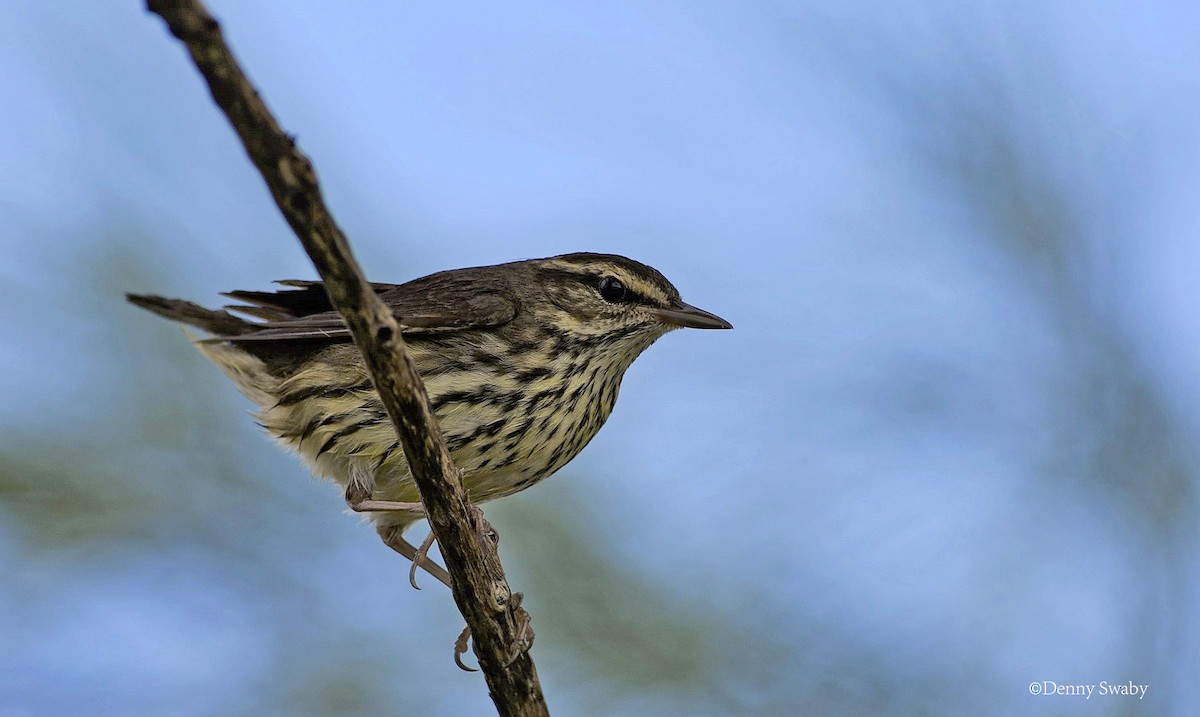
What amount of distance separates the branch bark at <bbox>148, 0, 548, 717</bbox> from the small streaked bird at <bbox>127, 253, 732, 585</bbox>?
90 cm

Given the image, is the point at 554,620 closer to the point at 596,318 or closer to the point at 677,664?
the point at 677,664

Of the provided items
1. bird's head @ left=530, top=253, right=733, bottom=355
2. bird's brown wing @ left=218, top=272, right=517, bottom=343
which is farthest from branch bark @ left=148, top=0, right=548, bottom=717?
bird's head @ left=530, top=253, right=733, bottom=355

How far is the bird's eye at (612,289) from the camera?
209 inches

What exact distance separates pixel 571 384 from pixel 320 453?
1.12 m

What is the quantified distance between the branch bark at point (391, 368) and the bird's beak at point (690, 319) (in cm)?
179

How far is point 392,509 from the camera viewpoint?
14.8 ft

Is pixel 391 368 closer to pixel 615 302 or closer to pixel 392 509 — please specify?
pixel 392 509

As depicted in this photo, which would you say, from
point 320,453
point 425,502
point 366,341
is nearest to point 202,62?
point 366,341

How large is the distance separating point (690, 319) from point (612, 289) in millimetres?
395

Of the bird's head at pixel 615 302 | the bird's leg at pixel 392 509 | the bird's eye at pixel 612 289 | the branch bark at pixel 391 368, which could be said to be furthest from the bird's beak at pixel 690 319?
the branch bark at pixel 391 368

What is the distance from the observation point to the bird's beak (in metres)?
5.29

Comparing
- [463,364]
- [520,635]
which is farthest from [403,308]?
[520,635]

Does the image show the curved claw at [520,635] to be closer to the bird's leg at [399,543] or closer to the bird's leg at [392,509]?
the bird's leg at [392,509]

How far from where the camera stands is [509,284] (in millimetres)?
5242
